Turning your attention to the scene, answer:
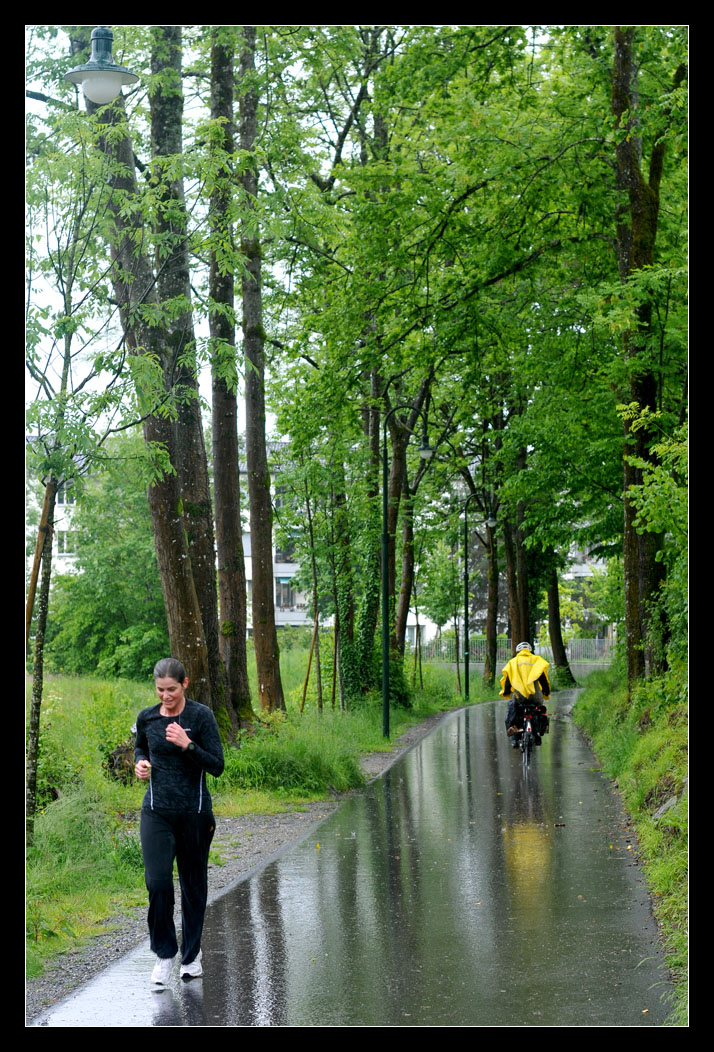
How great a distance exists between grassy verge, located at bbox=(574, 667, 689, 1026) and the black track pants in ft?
9.08

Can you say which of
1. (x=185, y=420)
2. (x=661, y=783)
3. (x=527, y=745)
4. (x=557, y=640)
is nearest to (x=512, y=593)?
(x=557, y=640)

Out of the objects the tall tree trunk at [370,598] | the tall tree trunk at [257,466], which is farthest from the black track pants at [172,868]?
the tall tree trunk at [370,598]

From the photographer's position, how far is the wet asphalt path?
6914mm

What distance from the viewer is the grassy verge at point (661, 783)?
8734 millimetres

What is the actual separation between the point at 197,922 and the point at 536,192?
46.8ft

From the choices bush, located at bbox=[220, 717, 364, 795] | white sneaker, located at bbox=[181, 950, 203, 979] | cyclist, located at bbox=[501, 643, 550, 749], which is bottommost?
white sneaker, located at bbox=[181, 950, 203, 979]

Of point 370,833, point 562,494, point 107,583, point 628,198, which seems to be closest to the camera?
point 370,833

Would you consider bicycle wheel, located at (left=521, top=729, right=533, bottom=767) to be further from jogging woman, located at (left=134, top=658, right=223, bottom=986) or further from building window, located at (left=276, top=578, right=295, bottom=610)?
building window, located at (left=276, top=578, right=295, bottom=610)

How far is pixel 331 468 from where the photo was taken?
26391mm

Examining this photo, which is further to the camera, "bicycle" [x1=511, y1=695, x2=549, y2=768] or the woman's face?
"bicycle" [x1=511, y1=695, x2=549, y2=768]

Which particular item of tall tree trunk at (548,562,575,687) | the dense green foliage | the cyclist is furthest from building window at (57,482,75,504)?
tall tree trunk at (548,562,575,687)

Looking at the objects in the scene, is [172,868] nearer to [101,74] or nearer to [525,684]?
[101,74]
